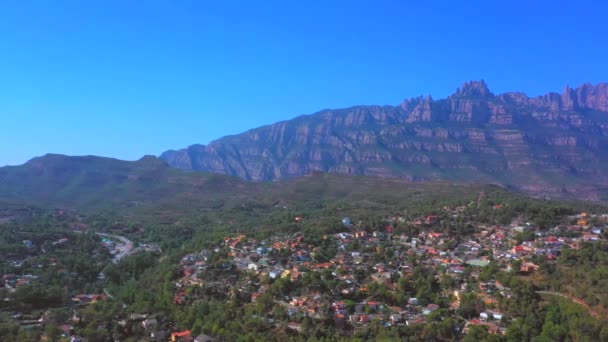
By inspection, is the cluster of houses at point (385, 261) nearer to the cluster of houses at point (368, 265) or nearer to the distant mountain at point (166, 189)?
the cluster of houses at point (368, 265)

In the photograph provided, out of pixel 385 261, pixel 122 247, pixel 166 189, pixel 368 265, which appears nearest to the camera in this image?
pixel 368 265

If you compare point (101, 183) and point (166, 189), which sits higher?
point (101, 183)

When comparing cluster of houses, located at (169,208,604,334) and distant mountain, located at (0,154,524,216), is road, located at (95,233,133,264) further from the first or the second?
distant mountain, located at (0,154,524,216)

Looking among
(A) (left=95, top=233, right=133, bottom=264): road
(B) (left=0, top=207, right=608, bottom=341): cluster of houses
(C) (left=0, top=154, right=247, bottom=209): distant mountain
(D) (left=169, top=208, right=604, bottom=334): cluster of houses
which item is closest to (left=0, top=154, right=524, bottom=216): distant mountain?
(C) (left=0, top=154, right=247, bottom=209): distant mountain

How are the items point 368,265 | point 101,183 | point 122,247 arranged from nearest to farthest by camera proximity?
point 368,265, point 122,247, point 101,183

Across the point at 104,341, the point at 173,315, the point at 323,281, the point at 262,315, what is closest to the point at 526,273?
the point at 323,281

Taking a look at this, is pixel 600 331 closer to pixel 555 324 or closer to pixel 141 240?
pixel 555 324

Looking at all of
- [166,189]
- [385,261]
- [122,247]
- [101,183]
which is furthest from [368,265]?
[101,183]

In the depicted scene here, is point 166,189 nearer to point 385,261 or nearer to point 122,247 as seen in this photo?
point 122,247

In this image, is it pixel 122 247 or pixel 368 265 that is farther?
pixel 122 247

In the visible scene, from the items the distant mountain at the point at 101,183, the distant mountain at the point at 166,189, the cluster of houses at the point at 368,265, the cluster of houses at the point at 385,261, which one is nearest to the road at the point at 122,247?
the cluster of houses at the point at 385,261

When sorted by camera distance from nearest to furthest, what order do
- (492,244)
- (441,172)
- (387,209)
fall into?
(492,244)
(387,209)
(441,172)
